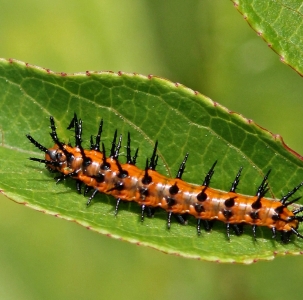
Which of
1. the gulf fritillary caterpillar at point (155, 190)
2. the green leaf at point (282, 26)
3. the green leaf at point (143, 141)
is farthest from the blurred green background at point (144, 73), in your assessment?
the green leaf at point (282, 26)

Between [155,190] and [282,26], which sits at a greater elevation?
[282,26]

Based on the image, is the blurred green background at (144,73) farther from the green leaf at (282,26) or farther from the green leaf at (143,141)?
the green leaf at (282,26)

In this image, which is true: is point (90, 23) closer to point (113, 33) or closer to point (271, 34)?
point (113, 33)

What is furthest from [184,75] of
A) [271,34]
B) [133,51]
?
[271,34]

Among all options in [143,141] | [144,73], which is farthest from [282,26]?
[144,73]

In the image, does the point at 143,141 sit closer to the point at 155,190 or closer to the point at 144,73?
the point at 155,190

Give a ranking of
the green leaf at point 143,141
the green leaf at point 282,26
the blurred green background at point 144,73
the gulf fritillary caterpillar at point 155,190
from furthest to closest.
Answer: the blurred green background at point 144,73, the gulf fritillary caterpillar at point 155,190, the green leaf at point 143,141, the green leaf at point 282,26
